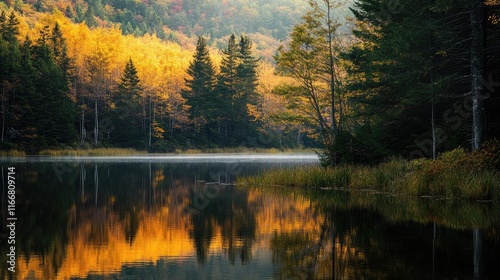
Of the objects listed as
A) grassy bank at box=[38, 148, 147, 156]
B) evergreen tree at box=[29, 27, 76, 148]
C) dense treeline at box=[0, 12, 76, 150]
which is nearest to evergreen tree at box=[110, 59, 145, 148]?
grassy bank at box=[38, 148, 147, 156]

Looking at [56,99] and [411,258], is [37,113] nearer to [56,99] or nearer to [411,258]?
[56,99]

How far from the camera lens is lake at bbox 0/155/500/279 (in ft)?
33.3

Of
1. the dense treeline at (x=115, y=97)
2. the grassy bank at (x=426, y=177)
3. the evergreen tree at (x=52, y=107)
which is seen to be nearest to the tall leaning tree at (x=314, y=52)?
the grassy bank at (x=426, y=177)

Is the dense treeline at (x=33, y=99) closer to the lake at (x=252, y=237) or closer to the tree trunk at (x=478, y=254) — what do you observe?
the lake at (x=252, y=237)

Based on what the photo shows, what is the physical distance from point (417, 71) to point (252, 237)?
1524 cm

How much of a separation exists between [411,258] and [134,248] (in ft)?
17.6

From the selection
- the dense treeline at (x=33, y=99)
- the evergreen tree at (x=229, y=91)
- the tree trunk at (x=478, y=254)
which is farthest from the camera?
the evergreen tree at (x=229, y=91)

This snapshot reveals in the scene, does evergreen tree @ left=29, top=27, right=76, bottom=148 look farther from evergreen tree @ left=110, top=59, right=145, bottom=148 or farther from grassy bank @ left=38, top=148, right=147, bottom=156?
evergreen tree @ left=110, top=59, right=145, bottom=148

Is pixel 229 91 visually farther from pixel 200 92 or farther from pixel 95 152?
pixel 95 152

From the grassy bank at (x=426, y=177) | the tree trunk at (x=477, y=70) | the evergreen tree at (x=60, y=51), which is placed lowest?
the grassy bank at (x=426, y=177)

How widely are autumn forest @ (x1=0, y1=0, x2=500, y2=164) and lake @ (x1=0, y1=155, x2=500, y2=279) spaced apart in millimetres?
6516

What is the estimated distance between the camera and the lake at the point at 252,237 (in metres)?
10.2

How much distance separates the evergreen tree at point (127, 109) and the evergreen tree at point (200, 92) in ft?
37.6

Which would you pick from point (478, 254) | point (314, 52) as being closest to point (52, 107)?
point (314, 52)
